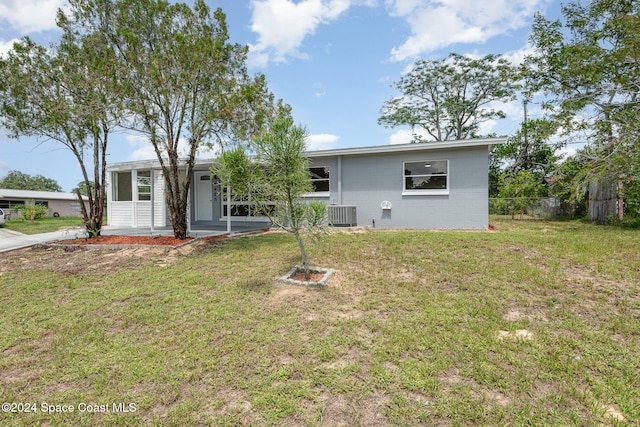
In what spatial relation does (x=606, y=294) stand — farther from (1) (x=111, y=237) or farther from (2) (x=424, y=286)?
(1) (x=111, y=237)

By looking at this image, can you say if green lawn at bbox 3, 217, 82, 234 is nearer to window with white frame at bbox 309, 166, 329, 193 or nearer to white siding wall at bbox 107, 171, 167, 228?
white siding wall at bbox 107, 171, 167, 228

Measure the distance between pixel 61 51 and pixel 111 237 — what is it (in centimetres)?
555

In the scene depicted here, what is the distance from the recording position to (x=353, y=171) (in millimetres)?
10477

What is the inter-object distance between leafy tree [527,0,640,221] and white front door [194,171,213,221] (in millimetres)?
14712

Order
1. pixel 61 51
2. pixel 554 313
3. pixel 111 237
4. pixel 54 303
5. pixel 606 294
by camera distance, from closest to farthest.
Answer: pixel 554 313, pixel 606 294, pixel 54 303, pixel 61 51, pixel 111 237

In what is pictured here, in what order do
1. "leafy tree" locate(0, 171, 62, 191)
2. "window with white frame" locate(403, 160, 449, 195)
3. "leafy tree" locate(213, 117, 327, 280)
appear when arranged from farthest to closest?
"leafy tree" locate(0, 171, 62, 191) < "window with white frame" locate(403, 160, 449, 195) < "leafy tree" locate(213, 117, 327, 280)

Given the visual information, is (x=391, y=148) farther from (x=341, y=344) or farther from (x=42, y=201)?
(x=42, y=201)

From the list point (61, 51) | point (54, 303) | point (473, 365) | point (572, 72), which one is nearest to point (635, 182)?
point (572, 72)

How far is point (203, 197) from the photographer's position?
1315 cm

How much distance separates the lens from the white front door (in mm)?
12977

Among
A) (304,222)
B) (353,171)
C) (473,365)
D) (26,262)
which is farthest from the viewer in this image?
(353,171)

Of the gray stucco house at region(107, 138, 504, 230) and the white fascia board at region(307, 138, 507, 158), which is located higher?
the white fascia board at region(307, 138, 507, 158)

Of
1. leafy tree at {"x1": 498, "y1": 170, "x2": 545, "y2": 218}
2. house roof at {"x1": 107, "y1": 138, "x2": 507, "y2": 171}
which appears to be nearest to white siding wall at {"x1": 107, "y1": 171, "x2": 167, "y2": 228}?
house roof at {"x1": 107, "y1": 138, "x2": 507, "y2": 171}

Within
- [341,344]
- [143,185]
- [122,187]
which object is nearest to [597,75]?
[341,344]
